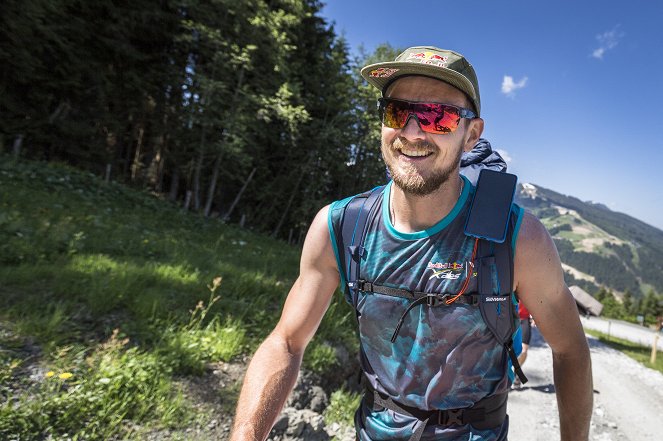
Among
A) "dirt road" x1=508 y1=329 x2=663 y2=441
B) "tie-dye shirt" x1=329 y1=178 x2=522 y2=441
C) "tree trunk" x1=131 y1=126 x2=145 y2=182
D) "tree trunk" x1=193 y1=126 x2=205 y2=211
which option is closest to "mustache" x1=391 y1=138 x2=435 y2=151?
"tie-dye shirt" x1=329 y1=178 x2=522 y2=441

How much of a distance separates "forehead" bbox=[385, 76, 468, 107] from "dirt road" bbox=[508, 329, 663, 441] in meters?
7.00

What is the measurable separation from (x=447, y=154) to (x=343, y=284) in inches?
32.1

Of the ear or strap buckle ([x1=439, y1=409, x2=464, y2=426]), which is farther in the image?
the ear

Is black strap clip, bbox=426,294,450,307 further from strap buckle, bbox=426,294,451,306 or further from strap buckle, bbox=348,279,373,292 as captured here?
strap buckle, bbox=348,279,373,292

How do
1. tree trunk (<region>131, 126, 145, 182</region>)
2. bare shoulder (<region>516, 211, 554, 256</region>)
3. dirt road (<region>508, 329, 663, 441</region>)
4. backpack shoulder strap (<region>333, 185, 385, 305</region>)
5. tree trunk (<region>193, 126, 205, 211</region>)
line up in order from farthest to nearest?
tree trunk (<region>131, 126, 145, 182</region>)
tree trunk (<region>193, 126, 205, 211</region>)
dirt road (<region>508, 329, 663, 441</region>)
backpack shoulder strap (<region>333, 185, 385, 305</region>)
bare shoulder (<region>516, 211, 554, 256</region>)

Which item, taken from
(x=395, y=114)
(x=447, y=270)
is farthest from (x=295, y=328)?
(x=395, y=114)

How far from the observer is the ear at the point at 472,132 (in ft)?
5.99

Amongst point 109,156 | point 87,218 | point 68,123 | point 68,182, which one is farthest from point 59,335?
point 109,156

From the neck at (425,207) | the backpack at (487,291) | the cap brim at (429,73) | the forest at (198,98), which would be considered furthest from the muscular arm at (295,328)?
the forest at (198,98)

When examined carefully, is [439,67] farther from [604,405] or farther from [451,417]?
[604,405]

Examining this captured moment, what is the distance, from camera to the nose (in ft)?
5.73

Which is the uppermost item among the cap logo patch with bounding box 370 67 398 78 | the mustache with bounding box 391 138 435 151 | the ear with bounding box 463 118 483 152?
the cap logo patch with bounding box 370 67 398 78

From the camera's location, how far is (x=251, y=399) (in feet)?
5.39

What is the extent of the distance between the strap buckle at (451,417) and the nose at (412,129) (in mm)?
1251
